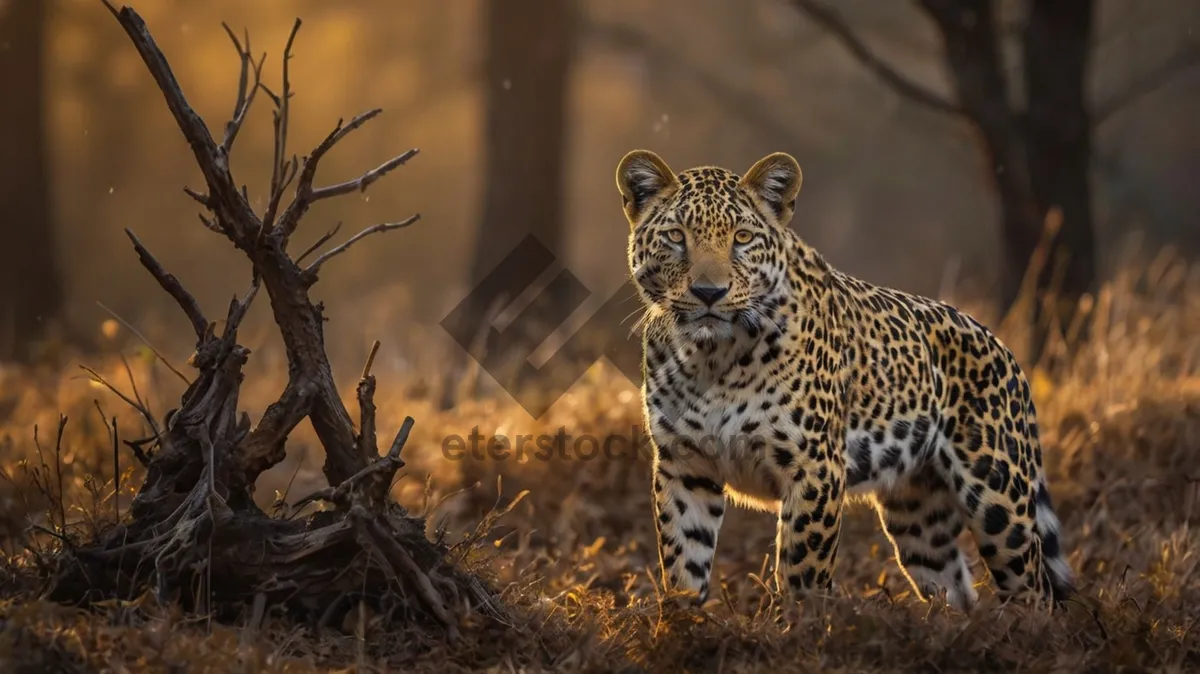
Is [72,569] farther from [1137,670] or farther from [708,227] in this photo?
[1137,670]

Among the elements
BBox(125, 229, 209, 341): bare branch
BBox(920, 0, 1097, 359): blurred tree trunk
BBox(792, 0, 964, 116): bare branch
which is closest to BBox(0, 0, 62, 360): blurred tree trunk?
BBox(792, 0, 964, 116): bare branch

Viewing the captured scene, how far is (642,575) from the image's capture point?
6.85 meters

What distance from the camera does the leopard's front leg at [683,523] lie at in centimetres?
535

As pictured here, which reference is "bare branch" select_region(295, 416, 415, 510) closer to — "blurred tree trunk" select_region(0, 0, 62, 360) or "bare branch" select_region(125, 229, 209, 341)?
"bare branch" select_region(125, 229, 209, 341)

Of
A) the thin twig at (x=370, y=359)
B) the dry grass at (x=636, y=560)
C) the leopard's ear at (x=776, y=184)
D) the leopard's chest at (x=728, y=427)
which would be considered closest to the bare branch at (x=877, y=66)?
the dry grass at (x=636, y=560)

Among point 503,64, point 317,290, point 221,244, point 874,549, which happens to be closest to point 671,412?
point 874,549

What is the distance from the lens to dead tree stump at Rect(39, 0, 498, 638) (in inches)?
171

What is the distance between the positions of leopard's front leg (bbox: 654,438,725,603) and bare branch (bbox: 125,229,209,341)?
186 centimetres

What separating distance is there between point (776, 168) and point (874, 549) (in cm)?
241

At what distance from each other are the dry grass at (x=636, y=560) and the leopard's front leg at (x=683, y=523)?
0.48 feet

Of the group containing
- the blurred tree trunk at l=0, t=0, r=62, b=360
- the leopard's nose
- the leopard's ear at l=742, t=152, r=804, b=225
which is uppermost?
the blurred tree trunk at l=0, t=0, r=62, b=360

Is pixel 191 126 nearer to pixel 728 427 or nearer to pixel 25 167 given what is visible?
pixel 728 427

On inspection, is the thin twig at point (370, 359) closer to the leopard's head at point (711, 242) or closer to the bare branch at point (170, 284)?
the bare branch at point (170, 284)

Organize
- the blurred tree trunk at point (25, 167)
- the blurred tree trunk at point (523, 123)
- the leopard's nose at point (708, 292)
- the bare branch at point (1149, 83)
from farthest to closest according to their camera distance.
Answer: the blurred tree trunk at point (25, 167), the blurred tree trunk at point (523, 123), the bare branch at point (1149, 83), the leopard's nose at point (708, 292)
